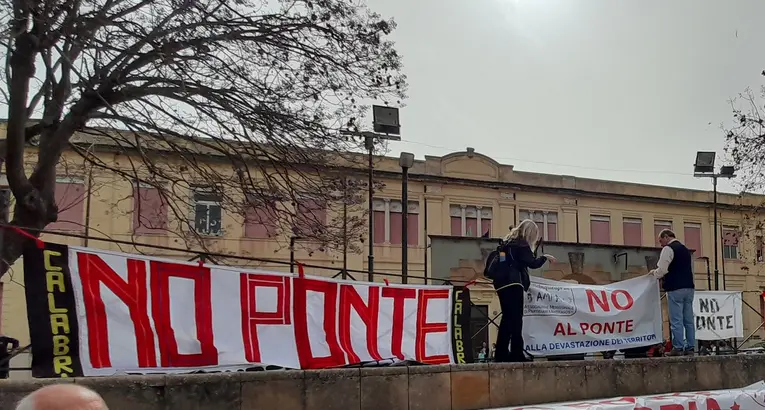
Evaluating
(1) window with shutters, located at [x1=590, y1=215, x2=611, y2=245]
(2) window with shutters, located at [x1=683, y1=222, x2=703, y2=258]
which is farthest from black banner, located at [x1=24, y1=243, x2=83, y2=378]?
(2) window with shutters, located at [x1=683, y1=222, x2=703, y2=258]

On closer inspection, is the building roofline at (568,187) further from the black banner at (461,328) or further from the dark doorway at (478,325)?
the black banner at (461,328)

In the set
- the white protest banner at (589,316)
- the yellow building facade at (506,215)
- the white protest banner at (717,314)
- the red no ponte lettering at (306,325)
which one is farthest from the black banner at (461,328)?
the yellow building facade at (506,215)

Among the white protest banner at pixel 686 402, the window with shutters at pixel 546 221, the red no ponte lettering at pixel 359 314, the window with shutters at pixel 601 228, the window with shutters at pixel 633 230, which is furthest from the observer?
the window with shutters at pixel 633 230

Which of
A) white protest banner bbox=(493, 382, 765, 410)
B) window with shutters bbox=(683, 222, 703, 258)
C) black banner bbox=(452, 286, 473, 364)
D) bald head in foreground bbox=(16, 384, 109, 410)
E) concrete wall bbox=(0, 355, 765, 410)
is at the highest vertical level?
window with shutters bbox=(683, 222, 703, 258)

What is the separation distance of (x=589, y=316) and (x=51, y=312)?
6.50 metres

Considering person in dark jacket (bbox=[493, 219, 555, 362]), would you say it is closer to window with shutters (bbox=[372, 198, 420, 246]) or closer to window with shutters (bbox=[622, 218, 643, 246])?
window with shutters (bbox=[372, 198, 420, 246])

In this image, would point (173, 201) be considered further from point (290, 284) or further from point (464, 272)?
point (464, 272)

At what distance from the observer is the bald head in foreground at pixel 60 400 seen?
1909mm

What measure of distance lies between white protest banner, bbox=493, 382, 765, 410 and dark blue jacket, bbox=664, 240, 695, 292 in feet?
4.57

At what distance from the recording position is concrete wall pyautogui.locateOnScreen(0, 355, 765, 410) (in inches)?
192

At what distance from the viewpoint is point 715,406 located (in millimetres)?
7656

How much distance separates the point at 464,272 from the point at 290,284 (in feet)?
65.2

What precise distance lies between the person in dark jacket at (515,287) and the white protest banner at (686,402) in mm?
989

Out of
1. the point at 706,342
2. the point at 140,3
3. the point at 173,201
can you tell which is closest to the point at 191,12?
the point at 140,3
